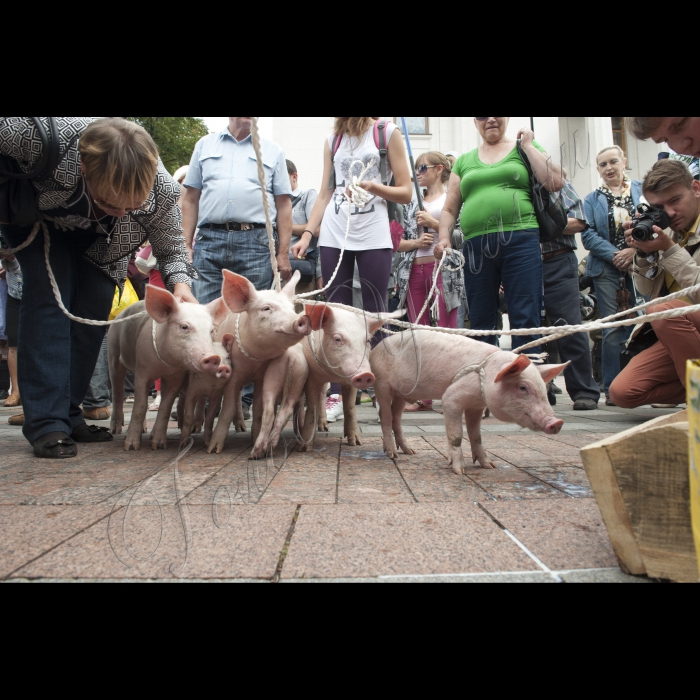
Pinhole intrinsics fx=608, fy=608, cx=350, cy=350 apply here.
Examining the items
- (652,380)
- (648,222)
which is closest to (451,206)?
(648,222)

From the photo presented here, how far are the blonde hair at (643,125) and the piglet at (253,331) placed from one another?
1.78 meters

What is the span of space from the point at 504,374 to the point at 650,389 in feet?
7.72

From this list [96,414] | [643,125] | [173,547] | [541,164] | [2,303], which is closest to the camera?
[173,547]

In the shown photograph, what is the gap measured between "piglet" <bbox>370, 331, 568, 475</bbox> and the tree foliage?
54.3ft

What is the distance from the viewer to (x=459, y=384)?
3.12 meters

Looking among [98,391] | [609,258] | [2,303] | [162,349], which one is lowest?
[98,391]

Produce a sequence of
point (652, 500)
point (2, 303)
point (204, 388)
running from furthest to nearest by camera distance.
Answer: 1. point (2, 303)
2. point (204, 388)
3. point (652, 500)

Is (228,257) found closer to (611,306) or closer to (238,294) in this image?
(238,294)

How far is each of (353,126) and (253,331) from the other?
1.98 meters

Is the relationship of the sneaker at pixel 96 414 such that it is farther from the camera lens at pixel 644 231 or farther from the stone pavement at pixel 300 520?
the camera lens at pixel 644 231

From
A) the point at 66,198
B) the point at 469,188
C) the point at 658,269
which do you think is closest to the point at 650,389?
the point at 658,269

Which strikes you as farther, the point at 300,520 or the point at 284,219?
the point at 284,219

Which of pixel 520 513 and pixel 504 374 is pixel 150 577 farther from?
pixel 504 374

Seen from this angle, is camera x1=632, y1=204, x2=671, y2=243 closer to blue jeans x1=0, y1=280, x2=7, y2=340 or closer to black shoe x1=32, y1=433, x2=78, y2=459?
black shoe x1=32, y1=433, x2=78, y2=459
